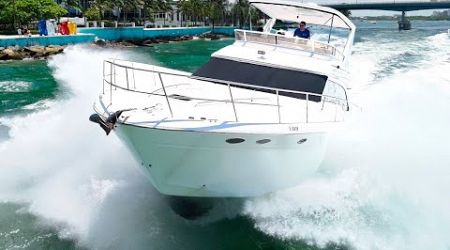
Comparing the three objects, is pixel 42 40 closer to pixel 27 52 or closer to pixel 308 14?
pixel 27 52

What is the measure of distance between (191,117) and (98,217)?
8.39 ft

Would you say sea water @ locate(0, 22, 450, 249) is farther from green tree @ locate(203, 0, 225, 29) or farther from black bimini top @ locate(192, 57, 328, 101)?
green tree @ locate(203, 0, 225, 29)

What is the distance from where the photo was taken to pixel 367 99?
14.3 m

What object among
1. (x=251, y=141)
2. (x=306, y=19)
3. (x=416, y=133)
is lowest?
(x=416, y=133)

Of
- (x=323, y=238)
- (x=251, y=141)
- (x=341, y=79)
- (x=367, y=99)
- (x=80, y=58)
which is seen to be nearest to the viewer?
(x=251, y=141)

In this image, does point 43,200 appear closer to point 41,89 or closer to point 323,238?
point 323,238

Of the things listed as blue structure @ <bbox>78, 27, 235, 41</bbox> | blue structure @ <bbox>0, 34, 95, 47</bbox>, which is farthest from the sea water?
blue structure @ <bbox>78, 27, 235, 41</bbox>

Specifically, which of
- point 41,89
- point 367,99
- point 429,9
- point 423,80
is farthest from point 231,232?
Result: point 429,9

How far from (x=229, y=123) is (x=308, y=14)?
594 cm

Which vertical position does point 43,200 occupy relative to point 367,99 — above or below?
below

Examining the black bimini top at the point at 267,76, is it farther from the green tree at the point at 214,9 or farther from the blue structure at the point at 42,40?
the green tree at the point at 214,9

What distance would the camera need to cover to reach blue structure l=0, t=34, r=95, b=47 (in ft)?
117

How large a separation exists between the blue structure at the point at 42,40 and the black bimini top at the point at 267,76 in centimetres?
3077

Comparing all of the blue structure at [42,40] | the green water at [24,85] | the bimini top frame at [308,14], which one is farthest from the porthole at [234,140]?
the blue structure at [42,40]
